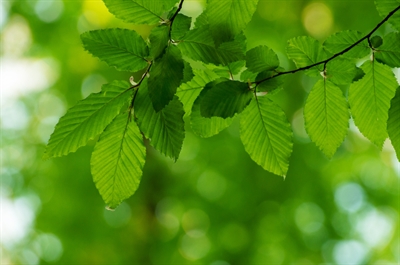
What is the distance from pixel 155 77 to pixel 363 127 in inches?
15.6

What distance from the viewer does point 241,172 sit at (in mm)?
4008

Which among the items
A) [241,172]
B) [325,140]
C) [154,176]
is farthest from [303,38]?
[154,176]

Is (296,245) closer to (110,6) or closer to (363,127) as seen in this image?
(363,127)

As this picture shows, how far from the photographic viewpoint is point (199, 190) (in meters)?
4.14

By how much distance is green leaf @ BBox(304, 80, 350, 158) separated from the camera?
28.7 inches

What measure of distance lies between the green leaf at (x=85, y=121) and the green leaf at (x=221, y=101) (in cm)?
14

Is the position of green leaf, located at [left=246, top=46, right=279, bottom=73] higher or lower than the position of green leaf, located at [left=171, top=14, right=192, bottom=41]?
lower

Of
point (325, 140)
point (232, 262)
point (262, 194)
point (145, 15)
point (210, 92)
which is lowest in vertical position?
point (232, 262)

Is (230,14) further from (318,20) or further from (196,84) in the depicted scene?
(318,20)

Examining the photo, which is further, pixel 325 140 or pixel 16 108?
pixel 16 108

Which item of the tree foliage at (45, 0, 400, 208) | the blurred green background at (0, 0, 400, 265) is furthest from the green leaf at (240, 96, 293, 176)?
the blurred green background at (0, 0, 400, 265)

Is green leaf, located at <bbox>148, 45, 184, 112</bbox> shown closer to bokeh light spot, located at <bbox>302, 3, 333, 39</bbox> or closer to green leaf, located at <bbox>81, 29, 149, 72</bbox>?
green leaf, located at <bbox>81, 29, 149, 72</bbox>

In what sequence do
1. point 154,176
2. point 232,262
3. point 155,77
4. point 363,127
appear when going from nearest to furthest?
point 155,77, point 363,127, point 232,262, point 154,176

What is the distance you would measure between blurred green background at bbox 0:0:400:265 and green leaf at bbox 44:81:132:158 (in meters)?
Answer: 3.39
